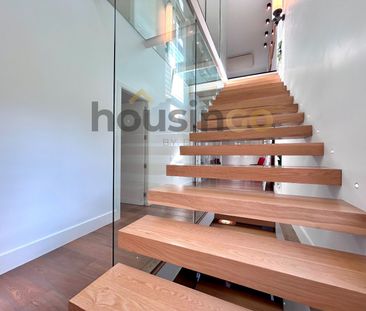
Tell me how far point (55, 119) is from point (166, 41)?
2.13 meters

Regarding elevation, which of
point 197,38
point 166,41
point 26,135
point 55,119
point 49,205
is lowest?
point 49,205

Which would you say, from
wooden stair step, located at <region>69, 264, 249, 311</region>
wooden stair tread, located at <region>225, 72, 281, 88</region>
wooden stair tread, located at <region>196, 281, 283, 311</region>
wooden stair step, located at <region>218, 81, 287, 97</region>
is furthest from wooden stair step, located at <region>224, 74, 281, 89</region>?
wooden stair step, located at <region>69, 264, 249, 311</region>

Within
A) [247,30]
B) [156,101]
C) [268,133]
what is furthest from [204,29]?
[247,30]

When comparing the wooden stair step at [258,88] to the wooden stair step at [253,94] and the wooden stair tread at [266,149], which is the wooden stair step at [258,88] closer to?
the wooden stair step at [253,94]

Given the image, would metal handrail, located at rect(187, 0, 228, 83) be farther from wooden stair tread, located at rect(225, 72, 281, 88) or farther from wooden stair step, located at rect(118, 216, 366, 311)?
wooden stair step, located at rect(118, 216, 366, 311)

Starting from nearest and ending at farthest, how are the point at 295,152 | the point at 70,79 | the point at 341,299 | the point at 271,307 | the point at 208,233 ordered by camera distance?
the point at 341,299
the point at 208,233
the point at 295,152
the point at 271,307
the point at 70,79

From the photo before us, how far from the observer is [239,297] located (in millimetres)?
1732

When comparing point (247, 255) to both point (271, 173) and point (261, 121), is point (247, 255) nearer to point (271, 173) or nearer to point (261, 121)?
point (271, 173)

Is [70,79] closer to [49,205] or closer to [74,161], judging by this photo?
[74,161]

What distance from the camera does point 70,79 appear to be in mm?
2328

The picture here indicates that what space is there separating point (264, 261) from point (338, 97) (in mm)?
1091

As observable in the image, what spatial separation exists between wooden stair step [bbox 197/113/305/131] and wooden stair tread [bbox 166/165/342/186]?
911 mm

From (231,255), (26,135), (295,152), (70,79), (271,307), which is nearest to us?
(231,255)

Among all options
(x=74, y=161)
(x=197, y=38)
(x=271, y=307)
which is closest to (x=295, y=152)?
(x=271, y=307)
